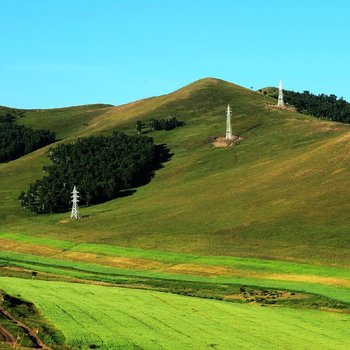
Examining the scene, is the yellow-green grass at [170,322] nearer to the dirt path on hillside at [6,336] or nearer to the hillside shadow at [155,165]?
the dirt path on hillside at [6,336]

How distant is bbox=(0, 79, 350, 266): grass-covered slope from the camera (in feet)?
311

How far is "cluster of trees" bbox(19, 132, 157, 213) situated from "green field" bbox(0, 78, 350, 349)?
5856 millimetres

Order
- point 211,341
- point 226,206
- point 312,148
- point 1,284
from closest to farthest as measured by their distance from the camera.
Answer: point 211,341
point 1,284
point 226,206
point 312,148

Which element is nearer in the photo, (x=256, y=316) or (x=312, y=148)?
(x=256, y=316)

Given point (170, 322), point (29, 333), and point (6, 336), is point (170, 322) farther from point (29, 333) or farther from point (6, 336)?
point (6, 336)

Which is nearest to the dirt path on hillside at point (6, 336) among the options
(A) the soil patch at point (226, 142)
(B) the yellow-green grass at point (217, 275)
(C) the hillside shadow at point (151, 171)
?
(B) the yellow-green grass at point (217, 275)

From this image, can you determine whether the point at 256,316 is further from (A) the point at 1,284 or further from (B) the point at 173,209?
(B) the point at 173,209

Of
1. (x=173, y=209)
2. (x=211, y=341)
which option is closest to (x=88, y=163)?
(x=173, y=209)

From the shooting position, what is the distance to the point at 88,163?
179000 millimetres

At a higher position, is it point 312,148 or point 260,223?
point 312,148

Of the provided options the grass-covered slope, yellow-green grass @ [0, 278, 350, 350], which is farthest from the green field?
the grass-covered slope

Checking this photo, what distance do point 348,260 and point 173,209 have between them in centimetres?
5668

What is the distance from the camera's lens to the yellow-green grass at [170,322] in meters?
35.6

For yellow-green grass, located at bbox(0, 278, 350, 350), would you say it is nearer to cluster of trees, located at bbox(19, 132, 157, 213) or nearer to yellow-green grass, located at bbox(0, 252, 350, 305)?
yellow-green grass, located at bbox(0, 252, 350, 305)
